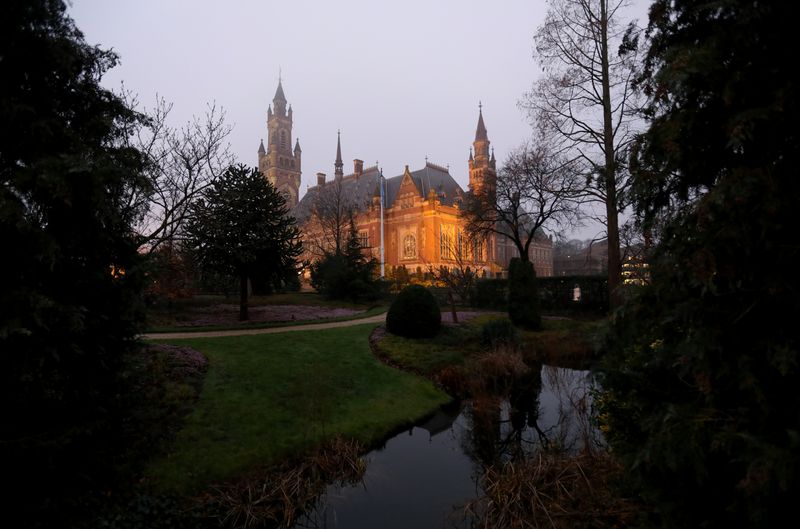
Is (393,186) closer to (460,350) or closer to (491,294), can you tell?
(491,294)

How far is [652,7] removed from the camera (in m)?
3.44

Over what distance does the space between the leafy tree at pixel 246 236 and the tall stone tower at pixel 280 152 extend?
5830 centimetres

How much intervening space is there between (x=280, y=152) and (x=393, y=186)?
103 feet

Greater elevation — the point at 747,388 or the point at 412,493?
the point at 747,388

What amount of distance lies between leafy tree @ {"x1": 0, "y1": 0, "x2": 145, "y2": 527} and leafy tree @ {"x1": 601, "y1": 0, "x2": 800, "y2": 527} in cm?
455

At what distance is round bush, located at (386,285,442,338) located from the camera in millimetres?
14281

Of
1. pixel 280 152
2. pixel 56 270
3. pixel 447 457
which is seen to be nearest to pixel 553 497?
pixel 447 457

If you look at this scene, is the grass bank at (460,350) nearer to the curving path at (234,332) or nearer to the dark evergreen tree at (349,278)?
the curving path at (234,332)

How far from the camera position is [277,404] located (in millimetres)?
7793

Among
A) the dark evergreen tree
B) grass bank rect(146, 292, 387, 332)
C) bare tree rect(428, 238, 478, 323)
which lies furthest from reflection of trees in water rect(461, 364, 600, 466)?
the dark evergreen tree

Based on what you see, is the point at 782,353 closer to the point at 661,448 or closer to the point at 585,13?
the point at 661,448

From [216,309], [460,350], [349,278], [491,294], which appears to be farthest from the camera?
[349,278]

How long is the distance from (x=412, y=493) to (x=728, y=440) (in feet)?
16.1

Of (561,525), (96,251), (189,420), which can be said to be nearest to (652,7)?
(561,525)
